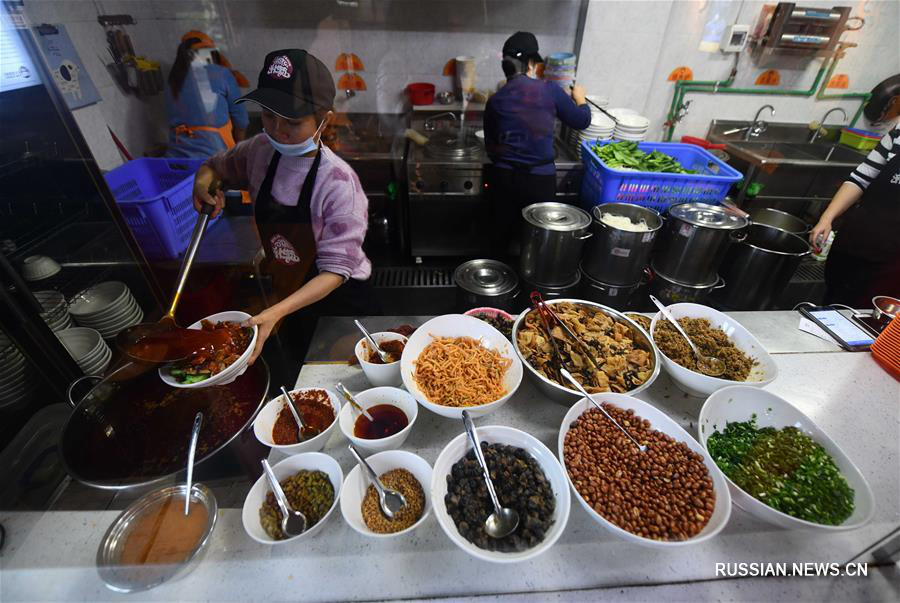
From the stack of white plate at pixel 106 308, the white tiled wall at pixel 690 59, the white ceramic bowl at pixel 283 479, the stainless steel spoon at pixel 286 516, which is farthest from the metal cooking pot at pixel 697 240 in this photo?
the stack of white plate at pixel 106 308

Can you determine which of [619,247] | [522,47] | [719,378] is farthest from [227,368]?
[522,47]

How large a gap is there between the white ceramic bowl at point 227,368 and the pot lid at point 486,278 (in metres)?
1.25

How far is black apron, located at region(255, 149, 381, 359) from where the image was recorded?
1667 mm

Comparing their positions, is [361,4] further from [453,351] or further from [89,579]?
[89,579]

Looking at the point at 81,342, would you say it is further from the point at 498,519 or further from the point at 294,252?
the point at 498,519

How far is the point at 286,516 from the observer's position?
3.31 feet

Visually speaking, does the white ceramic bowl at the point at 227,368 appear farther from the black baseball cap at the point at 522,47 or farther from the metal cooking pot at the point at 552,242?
the black baseball cap at the point at 522,47

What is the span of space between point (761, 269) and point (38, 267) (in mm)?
4059

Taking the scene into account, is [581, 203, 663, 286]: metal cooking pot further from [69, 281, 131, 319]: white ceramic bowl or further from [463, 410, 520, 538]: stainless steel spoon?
[69, 281, 131, 319]: white ceramic bowl

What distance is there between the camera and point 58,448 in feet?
4.02

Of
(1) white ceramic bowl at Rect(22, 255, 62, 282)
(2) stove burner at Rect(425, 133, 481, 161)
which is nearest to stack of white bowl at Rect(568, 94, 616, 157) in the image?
(2) stove burner at Rect(425, 133, 481, 161)

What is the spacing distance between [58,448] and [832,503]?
2417 millimetres

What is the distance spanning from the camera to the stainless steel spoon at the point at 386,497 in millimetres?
1037
